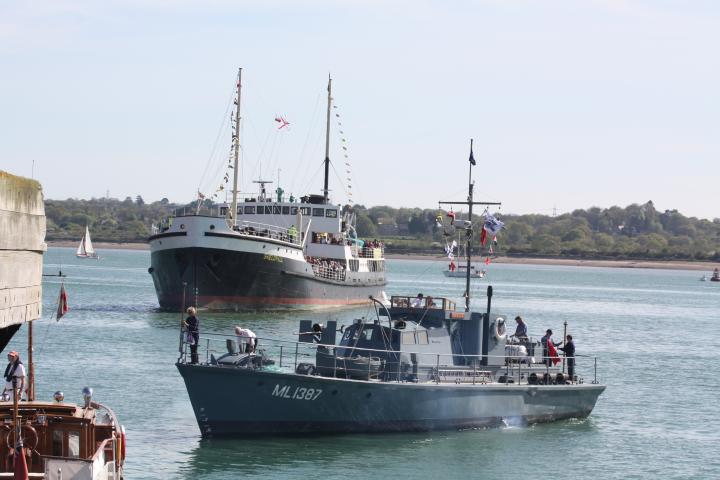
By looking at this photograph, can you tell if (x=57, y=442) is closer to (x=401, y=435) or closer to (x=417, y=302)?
(x=401, y=435)

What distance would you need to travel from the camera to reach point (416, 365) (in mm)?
28562

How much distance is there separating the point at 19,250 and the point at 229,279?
5043cm

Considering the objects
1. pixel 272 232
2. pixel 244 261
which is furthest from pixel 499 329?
pixel 272 232

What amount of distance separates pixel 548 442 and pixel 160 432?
A: 9.02 meters

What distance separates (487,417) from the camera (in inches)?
1169

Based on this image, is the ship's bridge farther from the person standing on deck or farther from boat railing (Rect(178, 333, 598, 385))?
the person standing on deck

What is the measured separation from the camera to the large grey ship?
1063 inches

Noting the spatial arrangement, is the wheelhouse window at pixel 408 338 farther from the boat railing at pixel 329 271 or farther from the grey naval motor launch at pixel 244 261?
the boat railing at pixel 329 271

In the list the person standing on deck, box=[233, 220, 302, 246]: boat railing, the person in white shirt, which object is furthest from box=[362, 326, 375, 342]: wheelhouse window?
box=[233, 220, 302, 246]: boat railing

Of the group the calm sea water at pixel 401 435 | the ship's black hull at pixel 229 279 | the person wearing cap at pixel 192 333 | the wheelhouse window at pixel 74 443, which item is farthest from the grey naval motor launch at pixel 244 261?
the wheelhouse window at pixel 74 443

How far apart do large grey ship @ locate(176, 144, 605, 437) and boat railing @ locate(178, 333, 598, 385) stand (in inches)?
1.0

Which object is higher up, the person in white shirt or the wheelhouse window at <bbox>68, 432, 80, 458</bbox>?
the person in white shirt

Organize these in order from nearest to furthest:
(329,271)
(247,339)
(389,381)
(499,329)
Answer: (247,339) → (389,381) → (499,329) → (329,271)

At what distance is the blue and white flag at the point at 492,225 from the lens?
3222cm
